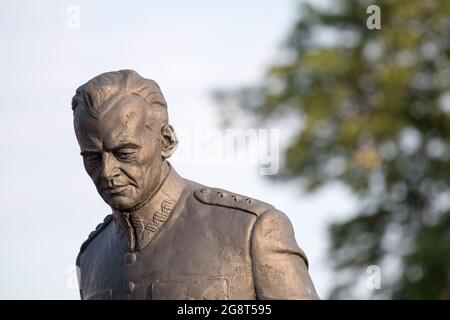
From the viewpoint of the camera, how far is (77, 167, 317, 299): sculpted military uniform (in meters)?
8.67

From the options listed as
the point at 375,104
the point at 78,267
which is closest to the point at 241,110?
the point at 375,104

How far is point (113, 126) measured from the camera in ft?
28.4

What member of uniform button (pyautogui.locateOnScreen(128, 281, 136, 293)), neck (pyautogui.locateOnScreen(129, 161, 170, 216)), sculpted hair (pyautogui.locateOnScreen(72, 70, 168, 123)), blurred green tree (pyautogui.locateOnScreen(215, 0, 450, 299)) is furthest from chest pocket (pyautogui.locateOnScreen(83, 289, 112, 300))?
blurred green tree (pyautogui.locateOnScreen(215, 0, 450, 299))

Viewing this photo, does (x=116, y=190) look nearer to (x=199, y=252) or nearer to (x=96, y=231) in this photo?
(x=199, y=252)

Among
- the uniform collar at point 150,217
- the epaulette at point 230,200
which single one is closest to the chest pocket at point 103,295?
the uniform collar at point 150,217

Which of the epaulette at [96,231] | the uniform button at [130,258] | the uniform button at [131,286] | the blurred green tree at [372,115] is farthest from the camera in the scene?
the blurred green tree at [372,115]

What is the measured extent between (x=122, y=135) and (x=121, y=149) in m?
0.07

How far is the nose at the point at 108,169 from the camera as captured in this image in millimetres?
8648

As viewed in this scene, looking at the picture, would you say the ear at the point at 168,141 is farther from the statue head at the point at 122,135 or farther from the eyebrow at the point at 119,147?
the eyebrow at the point at 119,147

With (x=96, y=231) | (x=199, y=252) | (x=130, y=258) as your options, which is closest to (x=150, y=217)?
(x=130, y=258)

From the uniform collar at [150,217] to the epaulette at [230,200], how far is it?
16 cm

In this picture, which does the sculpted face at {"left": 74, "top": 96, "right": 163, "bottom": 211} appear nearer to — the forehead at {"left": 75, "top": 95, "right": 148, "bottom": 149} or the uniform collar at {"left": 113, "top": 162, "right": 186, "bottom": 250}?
the forehead at {"left": 75, "top": 95, "right": 148, "bottom": 149}

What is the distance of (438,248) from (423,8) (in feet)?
14.4
